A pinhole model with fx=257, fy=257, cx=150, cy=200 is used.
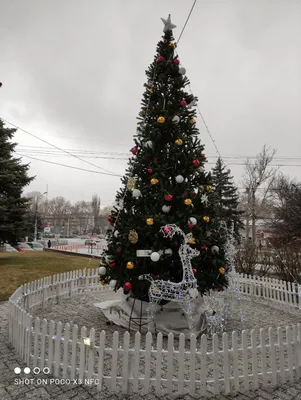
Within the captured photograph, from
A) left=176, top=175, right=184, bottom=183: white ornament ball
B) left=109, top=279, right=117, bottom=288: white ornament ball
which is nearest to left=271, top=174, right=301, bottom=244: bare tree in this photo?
left=176, top=175, right=184, bottom=183: white ornament ball

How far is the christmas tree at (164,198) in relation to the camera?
5469mm

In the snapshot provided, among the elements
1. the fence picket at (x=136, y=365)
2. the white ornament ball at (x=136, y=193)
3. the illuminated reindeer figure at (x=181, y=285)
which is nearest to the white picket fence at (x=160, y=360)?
the fence picket at (x=136, y=365)

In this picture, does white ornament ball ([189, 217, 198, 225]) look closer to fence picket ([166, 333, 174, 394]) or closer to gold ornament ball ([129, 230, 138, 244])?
gold ornament ball ([129, 230, 138, 244])

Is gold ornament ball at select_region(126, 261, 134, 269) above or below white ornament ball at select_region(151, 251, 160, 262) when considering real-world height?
below

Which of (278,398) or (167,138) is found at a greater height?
(167,138)

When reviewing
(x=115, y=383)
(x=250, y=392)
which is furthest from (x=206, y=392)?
(x=115, y=383)

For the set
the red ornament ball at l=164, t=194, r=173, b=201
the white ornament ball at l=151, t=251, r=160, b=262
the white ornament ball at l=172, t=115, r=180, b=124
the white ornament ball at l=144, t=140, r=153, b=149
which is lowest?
the white ornament ball at l=151, t=251, r=160, b=262

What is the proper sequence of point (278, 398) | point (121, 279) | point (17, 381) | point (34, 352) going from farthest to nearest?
point (121, 279), point (34, 352), point (17, 381), point (278, 398)

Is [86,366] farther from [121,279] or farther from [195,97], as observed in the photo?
[195,97]

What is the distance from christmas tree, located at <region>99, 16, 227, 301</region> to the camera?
5469 millimetres

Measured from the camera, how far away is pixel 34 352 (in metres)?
3.94

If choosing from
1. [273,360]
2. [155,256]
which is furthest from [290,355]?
[155,256]

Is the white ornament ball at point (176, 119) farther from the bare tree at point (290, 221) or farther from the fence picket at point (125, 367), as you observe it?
the bare tree at point (290, 221)

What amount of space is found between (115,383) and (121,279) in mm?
2212
